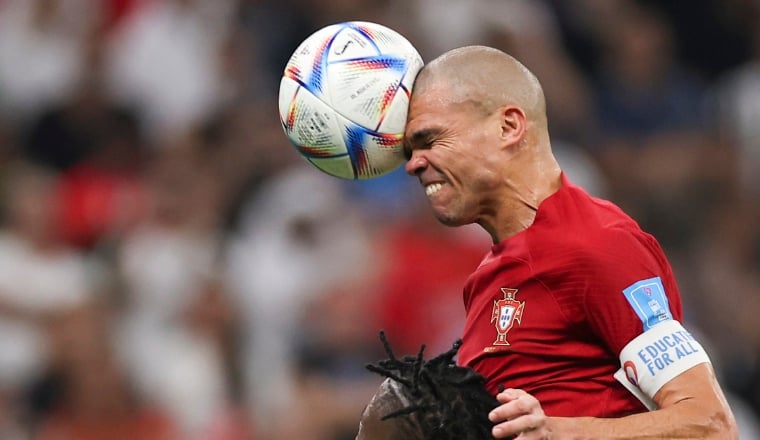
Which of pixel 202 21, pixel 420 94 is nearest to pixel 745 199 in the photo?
pixel 202 21

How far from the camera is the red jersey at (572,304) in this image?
3.78 m

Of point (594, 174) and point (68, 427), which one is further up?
point (594, 174)

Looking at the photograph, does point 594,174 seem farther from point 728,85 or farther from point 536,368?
point 536,368

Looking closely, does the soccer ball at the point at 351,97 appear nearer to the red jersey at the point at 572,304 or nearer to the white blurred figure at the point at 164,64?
the red jersey at the point at 572,304

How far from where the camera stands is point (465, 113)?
419 centimetres

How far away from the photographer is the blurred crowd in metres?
7.89

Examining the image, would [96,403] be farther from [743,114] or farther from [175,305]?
[743,114]

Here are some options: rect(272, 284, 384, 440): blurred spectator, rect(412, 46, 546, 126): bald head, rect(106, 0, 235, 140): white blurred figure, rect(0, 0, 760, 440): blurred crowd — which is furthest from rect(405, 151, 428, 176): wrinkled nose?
rect(106, 0, 235, 140): white blurred figure

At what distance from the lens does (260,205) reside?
8.77 m

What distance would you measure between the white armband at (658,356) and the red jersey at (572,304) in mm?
28

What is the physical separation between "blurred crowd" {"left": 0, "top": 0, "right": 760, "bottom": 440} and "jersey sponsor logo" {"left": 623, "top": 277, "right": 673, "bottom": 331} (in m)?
3.89

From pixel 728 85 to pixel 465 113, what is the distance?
5817 mm

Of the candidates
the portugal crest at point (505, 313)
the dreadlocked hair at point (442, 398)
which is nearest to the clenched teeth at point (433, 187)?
the portugal crest at point (505, 313)

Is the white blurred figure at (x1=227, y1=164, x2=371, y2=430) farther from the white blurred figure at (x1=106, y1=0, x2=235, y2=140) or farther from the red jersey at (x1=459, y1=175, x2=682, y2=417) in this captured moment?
the red jersey at (x1=459, y1=175, x2=682, y2=417)
